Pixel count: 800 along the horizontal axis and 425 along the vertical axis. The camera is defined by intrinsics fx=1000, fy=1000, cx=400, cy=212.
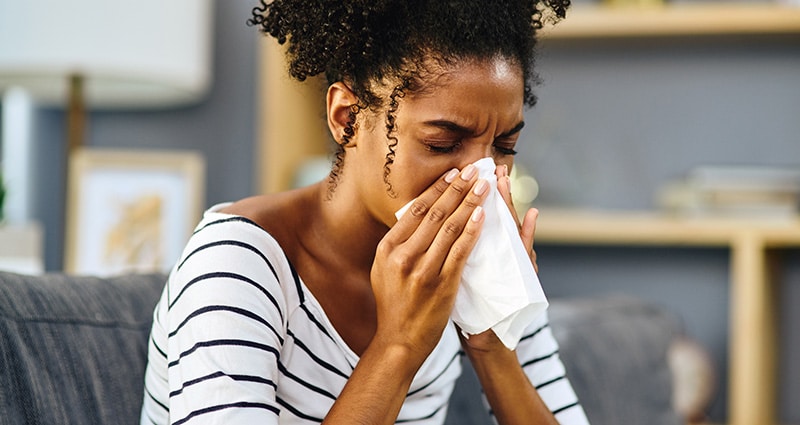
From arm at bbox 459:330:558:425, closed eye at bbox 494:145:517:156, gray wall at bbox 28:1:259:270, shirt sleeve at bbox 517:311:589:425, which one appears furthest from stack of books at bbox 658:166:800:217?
closed eye at bbox 494:145:517:156

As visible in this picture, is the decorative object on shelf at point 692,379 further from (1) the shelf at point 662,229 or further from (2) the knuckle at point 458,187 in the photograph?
(2) the knuckle at point 458,187

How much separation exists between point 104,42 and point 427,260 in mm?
1384

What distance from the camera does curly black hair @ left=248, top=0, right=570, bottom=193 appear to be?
1.01 metres

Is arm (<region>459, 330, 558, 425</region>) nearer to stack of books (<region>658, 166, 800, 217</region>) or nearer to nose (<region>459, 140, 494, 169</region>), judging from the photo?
nose (<region>459, 140, 494, 169</region>)

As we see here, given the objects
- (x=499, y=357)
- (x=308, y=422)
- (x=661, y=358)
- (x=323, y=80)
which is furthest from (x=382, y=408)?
(x=661, y=358)

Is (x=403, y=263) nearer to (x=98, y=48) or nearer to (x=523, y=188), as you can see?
(x=98, y=48)

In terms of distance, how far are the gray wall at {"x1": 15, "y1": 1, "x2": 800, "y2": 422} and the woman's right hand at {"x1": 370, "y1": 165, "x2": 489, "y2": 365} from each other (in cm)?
175

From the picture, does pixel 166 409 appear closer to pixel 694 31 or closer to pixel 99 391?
pixel 99 391

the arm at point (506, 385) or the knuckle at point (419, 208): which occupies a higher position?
the knuckle at point (419, 208)

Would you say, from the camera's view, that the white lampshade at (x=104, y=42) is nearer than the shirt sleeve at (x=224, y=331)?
No

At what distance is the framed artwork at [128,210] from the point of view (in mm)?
2277

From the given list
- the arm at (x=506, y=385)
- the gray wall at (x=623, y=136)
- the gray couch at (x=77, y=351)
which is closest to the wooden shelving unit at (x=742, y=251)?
the gray wall at (x=623, y=136)

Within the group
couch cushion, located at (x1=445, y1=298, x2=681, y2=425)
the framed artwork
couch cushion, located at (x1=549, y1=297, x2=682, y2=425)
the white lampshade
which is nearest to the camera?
couch cushion, located at (x1=445, y1=298, x2=681, y2=425)

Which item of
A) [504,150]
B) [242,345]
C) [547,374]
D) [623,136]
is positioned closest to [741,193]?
[623,136]
